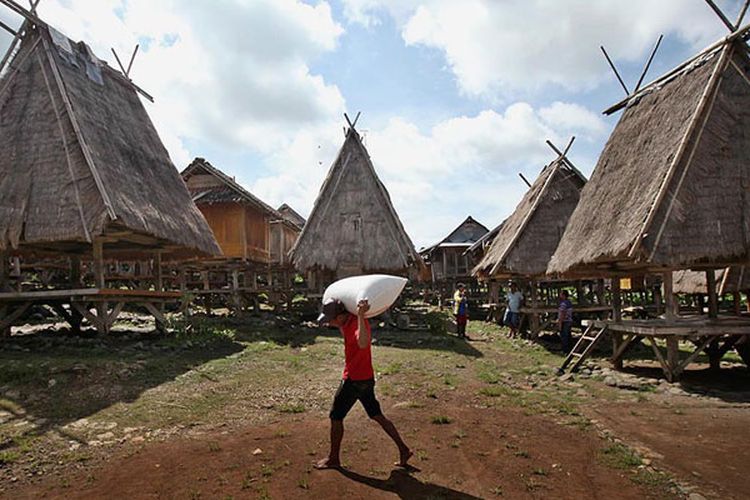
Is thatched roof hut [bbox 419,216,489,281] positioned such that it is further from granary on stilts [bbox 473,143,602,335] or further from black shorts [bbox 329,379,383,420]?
black shorts [bbox 329,379,383,420]

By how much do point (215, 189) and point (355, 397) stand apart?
56.2ft

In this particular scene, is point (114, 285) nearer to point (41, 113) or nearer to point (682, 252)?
point (41, 113)

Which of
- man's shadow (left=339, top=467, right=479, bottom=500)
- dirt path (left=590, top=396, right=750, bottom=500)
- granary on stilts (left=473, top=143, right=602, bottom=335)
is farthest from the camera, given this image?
granary on stilts (left=473, top=143, right=602, bottom=335)

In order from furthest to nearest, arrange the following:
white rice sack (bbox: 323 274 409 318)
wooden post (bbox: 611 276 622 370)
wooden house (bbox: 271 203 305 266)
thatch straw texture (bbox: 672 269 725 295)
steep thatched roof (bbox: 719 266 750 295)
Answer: wooden house (bbox: 271 203 305 266) < thatch straw texture (bbox: 672 269 725 295) < steep thatched roof (bbox: 719 266 750 295) < wooden post (bbox: 611 276 622 370) < white rice sack (bbox: 323 274 409 318)

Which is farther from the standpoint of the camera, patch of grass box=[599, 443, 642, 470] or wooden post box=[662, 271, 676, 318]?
wooden post box=[662, 271, 676, 318]

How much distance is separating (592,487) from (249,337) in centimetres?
1020

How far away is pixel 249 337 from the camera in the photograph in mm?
13117

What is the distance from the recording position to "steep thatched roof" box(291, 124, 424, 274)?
16250 mm

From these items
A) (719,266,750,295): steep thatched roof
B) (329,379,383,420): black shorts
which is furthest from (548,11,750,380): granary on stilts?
(329,379,383,420): black shorts

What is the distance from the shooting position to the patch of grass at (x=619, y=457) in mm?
4825

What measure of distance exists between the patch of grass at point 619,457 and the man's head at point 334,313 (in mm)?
2926

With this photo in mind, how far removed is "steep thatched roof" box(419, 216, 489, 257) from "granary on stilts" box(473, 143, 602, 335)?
14667 mm

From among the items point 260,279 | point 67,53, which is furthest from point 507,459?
point 260,279

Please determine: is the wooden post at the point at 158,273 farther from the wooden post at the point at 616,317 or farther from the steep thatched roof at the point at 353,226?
the wooden post at the point at 616,317
